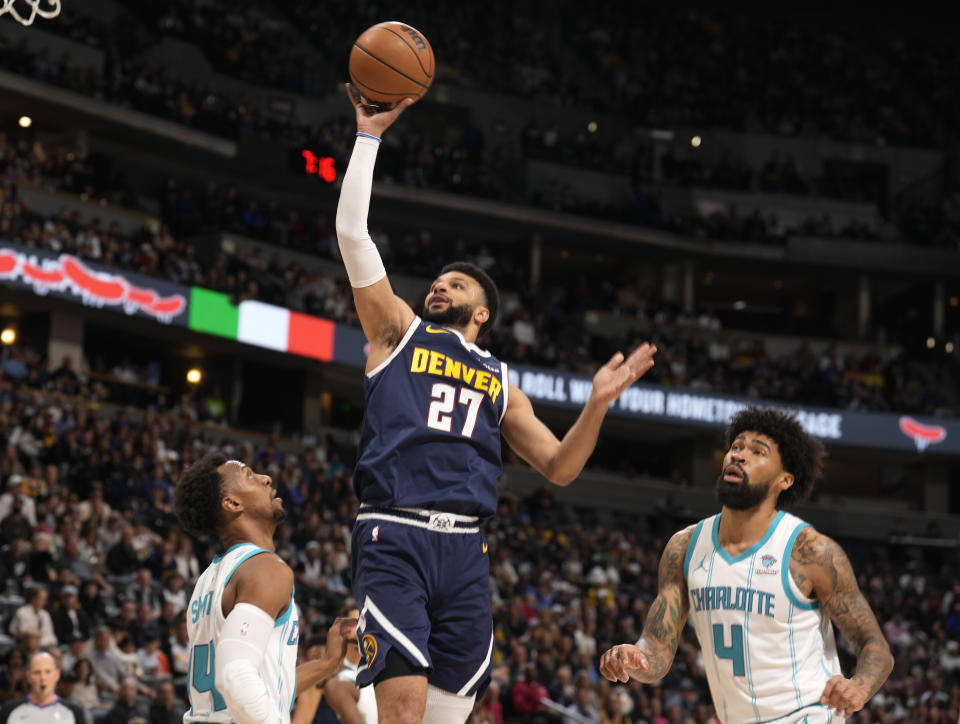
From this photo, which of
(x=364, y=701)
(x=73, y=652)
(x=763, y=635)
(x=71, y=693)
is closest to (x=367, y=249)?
(x=763, y=635)

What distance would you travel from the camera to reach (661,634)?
17.0ft

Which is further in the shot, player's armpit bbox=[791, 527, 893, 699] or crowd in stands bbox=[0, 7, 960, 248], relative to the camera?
crowd in stands bbox=[0, 7, 960, 248]

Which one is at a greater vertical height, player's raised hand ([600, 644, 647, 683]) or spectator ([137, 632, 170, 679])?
player's raised hand ([600, 644, 647, 683])

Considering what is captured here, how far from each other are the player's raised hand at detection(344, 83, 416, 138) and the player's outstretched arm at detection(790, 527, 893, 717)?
2.42 meters

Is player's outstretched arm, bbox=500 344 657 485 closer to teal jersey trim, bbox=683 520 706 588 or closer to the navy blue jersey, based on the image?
the navy blue jersey

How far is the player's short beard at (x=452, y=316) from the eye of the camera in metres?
4.80

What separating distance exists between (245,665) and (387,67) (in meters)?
2.28

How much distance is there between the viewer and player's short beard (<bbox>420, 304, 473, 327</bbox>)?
189 inches

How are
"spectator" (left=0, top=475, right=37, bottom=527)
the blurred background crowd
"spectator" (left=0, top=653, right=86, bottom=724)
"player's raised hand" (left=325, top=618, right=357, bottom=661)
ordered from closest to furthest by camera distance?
"player's raised hand" (left=325, top=618, right=357, bottom=661) → "spectator" (left=0, top=653, right=86, bottom=724) → "spectator" (left=0, top=475, right=37, bottom=527) → the blurred background crowd

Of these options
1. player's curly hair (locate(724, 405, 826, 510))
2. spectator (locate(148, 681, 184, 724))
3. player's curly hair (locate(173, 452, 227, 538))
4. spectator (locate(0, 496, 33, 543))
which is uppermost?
player's curly hair (locate(724, 405, 826, 510))

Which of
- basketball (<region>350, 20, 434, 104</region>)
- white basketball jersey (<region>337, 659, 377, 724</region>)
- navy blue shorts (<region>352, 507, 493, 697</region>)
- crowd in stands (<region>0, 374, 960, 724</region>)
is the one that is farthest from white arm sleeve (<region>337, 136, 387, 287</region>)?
crowd in stands (<region>0, 374, 960, 724</region>)

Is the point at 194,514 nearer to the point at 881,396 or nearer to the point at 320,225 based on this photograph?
the point at 320,225

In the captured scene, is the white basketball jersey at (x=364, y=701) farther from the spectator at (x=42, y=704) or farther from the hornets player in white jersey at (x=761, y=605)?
the hornets player in white jersey at (x=761, y=605)

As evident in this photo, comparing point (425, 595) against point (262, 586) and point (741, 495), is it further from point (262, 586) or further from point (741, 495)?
point (741, 495)
